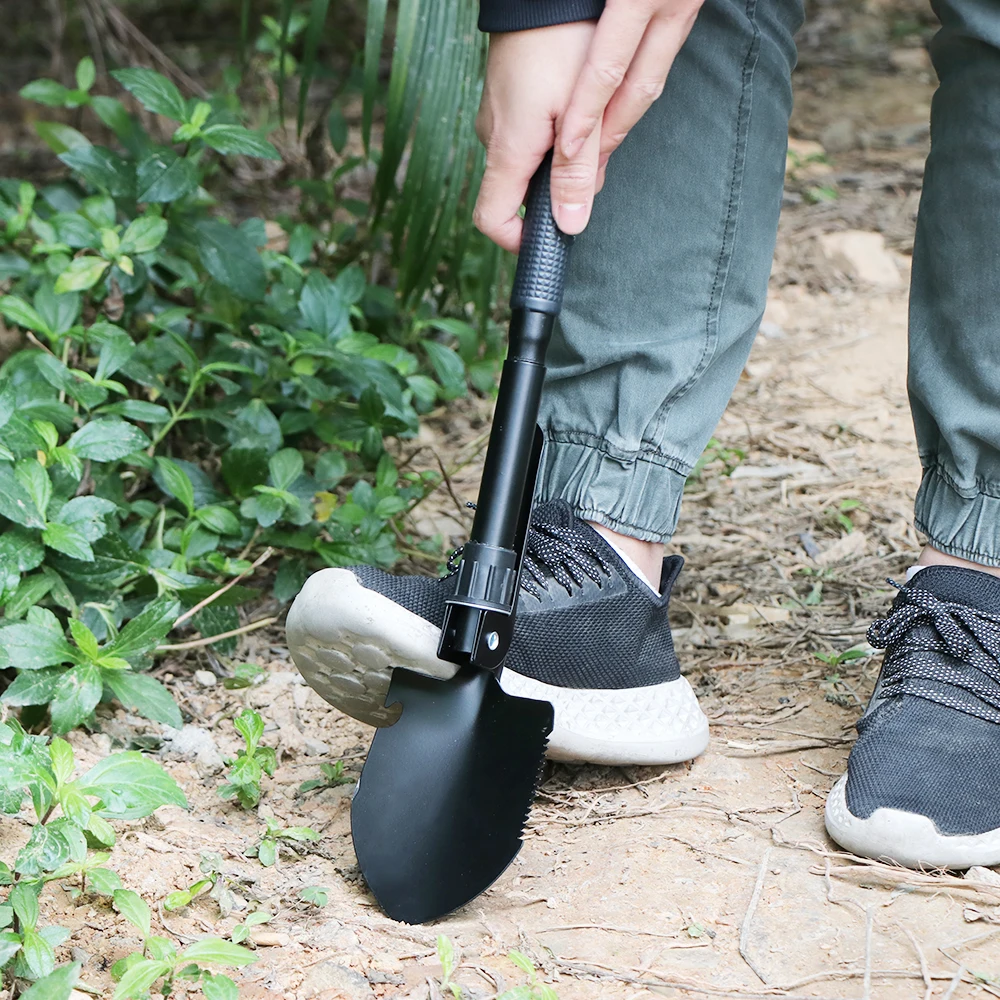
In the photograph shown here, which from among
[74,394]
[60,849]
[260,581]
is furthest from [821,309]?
[60,849]

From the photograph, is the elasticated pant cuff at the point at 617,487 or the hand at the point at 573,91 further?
the elasticated pant cuff at the point at 617,487

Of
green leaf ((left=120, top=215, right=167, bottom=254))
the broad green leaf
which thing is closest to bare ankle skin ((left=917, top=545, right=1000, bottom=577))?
the broad green leaf

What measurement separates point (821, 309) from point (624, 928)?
199 centimetres

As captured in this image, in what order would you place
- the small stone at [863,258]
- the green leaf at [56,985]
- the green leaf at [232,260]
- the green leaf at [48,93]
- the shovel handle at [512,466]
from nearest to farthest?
the green leaf at [56,985] → the shovel handle at [512,466] → the green leaf at [232,260] → the green leaf at [48,93] → the small stone at [863,258]

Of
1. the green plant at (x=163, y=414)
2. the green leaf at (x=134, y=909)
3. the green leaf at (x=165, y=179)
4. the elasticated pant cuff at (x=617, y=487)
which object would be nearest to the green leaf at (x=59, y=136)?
the green plant at (x=163, y=414)

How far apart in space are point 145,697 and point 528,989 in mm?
530

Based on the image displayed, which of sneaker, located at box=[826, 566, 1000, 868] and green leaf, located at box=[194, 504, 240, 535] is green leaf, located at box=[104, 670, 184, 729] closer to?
green leaf, located at box=[194, 504, 240, 535]

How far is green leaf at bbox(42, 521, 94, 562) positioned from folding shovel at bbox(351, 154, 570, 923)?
17.4 inches

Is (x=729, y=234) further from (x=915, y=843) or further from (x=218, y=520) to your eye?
(x=218, y=520)

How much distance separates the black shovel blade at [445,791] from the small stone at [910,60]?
383cm

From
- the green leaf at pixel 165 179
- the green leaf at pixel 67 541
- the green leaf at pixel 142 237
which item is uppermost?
the green leaf at pixel 165 179

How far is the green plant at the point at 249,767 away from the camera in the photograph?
1143mm

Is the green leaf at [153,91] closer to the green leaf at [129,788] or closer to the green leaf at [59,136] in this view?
the green leaf at [59,136]

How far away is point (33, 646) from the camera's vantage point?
1174mm
